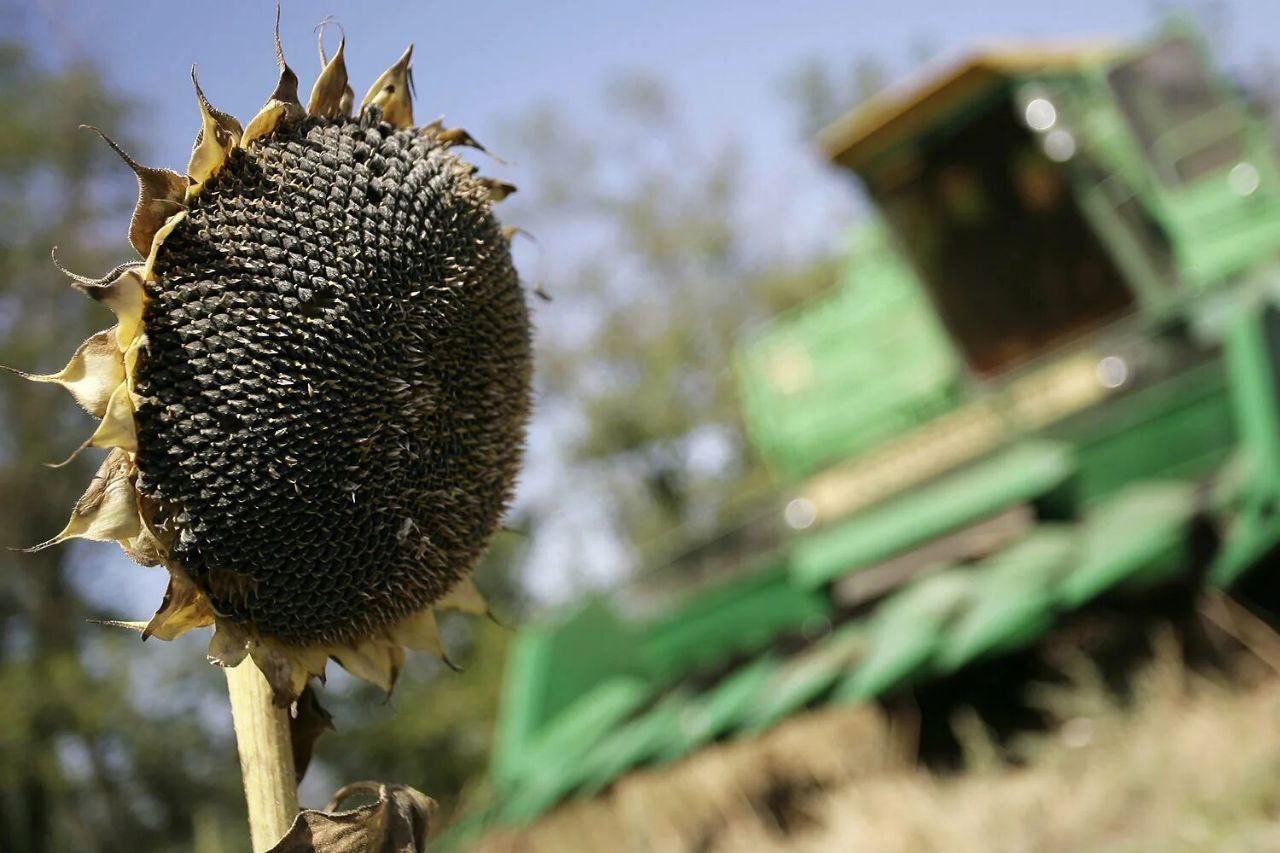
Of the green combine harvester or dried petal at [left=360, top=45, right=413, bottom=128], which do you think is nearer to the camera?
dried petal at [left=360, top=45, right=413, bottom=128]

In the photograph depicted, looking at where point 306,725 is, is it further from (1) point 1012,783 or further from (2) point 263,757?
(1) point 1012,783

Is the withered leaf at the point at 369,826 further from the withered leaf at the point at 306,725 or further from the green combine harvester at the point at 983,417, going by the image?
the green combine harvester at the point at 983,417

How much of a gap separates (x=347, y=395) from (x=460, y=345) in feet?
0.46

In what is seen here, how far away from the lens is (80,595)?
13680mm

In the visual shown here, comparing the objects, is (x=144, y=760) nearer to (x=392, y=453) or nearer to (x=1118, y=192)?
(x=1118, y=192)

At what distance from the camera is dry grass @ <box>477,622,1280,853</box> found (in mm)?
2846

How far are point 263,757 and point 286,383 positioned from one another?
38 centimetres

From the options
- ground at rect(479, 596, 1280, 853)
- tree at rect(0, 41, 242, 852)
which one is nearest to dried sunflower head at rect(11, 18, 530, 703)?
ground at rect(479, 596, 1280, 853)

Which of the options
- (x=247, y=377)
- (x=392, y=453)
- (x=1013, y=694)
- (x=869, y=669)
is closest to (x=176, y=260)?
(x=247, y=377)

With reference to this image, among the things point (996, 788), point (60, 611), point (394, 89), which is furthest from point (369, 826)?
point (60, 611)

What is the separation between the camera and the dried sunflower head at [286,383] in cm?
109

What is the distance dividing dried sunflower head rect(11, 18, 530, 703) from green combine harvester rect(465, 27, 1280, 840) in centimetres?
298

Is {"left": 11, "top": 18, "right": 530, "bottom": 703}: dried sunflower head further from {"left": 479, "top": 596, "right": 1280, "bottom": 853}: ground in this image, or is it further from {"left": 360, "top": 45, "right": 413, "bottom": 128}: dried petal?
{"left": 479, "top": 596, "right": 1280, "bottom": 853}: ground

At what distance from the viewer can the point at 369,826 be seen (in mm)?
1090
